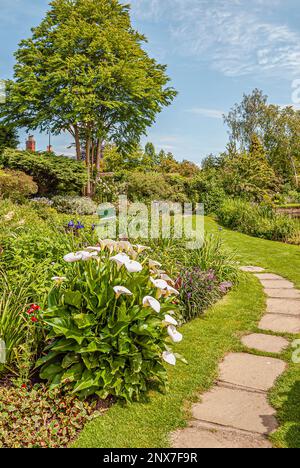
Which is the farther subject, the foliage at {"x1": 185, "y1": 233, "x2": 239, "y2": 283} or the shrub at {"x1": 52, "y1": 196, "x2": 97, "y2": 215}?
the shrub at {"x1": 52, "y1": 196, "x2": 97, "y2": 215}

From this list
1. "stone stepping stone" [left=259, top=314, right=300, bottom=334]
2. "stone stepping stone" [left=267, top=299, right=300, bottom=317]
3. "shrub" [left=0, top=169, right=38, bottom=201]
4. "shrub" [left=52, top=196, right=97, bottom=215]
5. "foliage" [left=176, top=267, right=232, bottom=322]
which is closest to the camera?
"stone stepping stone" [left=259, top=314, right=300, bottom=334]

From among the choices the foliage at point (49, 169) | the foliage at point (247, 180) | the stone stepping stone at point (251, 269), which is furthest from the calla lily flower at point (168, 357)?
the foliage at point (247, 180)

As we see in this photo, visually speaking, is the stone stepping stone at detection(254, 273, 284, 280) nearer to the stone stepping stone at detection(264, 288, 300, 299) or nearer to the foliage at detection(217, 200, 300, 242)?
the stone stepping stone at detection(264, 288, 300, 299)

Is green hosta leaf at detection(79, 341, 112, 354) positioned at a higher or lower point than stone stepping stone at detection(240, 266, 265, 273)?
higher

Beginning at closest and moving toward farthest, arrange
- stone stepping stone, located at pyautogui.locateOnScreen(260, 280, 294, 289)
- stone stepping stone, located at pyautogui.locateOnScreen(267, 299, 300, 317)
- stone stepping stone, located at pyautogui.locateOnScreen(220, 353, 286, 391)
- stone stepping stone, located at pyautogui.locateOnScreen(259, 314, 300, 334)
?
stone stepping stone, located at pyautogui.locateOnScreen(220, 353, 286, 391) < stone stepping stone, located at pyautogui.locateOnScreen(259, 314, 300, 334) < stone stepping stone, located at pyautogui.locateOnScreen(267, 299, 300, 317) < stone stepping stone, located at pyautogui.locateOnScreen(260, 280, 294, 289)

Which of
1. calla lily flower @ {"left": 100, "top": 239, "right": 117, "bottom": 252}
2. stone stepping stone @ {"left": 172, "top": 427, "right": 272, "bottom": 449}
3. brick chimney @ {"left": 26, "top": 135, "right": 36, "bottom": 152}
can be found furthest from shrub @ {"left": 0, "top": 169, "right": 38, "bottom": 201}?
stone stepping stone @ {"left": 172, "top": 427, "right": 272, "bottom": 449}

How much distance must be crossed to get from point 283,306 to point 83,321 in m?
3.10

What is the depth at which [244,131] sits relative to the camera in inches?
1499

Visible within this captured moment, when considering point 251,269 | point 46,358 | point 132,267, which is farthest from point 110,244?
point 251,269

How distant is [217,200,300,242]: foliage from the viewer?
35.4ft

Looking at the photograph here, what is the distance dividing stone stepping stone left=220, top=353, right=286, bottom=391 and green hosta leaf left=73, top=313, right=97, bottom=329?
1.18 metres

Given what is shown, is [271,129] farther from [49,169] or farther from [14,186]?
[14,186]

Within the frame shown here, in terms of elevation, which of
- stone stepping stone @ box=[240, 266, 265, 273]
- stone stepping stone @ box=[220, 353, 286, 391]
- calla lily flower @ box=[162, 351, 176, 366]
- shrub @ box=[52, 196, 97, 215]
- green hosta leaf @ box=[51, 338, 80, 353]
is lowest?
stone stepping stone @ box=[220, 353, 286, 391]

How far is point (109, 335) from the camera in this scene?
8.64 ft
